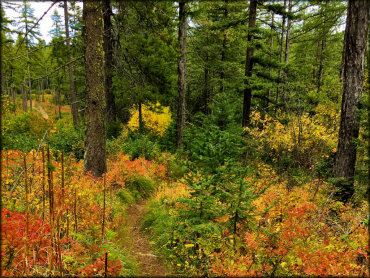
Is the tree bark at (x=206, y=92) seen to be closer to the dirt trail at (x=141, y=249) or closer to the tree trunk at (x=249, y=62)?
the tree trunk at (x=249, y=62)

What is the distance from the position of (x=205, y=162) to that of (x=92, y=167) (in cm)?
384

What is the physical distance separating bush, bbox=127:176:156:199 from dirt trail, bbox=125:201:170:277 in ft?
3.54

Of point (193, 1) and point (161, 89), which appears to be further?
point (161, 89)

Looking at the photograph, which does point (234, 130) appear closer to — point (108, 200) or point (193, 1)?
point (193, 1)

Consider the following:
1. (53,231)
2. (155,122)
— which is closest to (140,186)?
(53,231)

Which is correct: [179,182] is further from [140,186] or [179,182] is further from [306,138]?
[306,138]

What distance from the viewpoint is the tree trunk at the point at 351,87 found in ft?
17.1

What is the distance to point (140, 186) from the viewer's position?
7539 mm

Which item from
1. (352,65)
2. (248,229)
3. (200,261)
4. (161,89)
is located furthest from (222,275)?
(161,89)

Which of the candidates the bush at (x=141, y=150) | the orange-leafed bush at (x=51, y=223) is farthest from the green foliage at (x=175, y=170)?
the orange-leafed bush at (x=51, y=223)

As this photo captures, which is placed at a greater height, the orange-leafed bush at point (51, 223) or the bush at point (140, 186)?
the orange-leafed bush at point (51, 223)

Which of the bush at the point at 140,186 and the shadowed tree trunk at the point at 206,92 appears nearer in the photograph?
the bush at the point at 140,186

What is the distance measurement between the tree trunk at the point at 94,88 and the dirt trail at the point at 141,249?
6.25 ft

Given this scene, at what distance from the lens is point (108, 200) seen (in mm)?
5742
